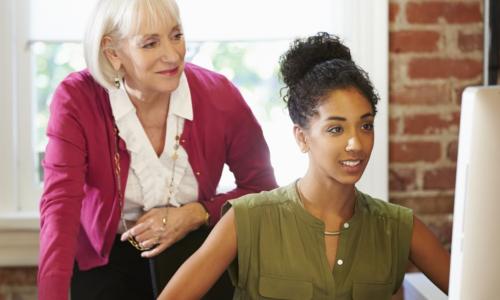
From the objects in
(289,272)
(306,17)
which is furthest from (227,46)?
(289,272)

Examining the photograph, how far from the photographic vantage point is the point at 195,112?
1861mm

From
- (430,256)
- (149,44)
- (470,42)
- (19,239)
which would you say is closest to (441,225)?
(470,42)

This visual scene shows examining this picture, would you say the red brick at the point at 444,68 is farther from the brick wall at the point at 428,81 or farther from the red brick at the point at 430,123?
the red brick at the point at 430,123

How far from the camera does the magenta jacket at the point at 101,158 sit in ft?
5.56

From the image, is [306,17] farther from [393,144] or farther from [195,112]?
[195,112]

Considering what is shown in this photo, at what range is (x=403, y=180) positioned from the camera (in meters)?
2.26

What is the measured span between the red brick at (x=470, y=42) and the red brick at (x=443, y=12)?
4 centimetres

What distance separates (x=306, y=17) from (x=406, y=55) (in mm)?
293

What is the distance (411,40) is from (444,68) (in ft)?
0.39

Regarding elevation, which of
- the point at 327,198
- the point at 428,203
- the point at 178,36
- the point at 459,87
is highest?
the point at 178,36

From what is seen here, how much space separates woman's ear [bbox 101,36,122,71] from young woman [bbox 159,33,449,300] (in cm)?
45

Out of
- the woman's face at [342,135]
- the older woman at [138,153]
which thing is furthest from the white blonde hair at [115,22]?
the woman's face at [342,135]

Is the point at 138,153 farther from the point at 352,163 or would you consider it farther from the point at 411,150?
the point at 411,150

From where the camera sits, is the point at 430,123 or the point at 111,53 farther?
the point at 430,123
